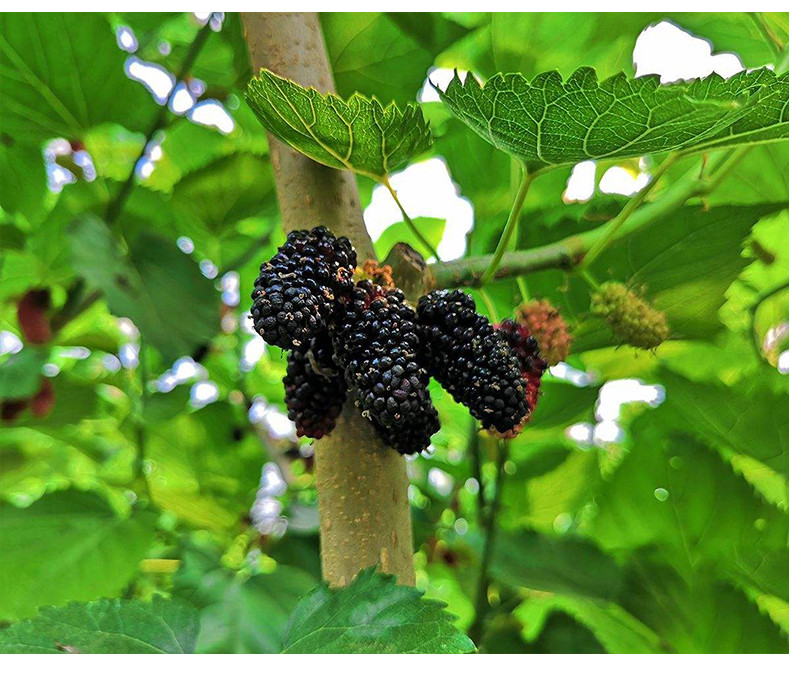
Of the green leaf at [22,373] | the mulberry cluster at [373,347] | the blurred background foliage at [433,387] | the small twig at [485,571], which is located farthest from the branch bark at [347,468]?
the green leaf at [22,373]

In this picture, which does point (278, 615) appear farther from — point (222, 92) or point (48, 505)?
point (222, 92)

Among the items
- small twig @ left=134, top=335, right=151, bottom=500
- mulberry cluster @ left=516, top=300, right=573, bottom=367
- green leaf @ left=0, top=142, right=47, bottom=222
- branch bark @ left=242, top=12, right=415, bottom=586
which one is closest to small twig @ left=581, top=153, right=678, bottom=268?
mulberry cluster @ left=516, top=300, right=573, bottom=367

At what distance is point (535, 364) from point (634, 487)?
0.95 feet

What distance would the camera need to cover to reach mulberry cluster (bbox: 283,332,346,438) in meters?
0.42

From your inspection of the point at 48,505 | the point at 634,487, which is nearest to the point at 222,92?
the point at 48,505

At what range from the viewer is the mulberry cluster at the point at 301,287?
0.37m

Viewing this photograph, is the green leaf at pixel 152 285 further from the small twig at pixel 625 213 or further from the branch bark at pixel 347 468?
the small twig at pixel 625 213

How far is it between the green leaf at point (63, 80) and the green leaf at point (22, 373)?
0.66 feet

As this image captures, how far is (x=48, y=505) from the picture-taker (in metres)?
0.68

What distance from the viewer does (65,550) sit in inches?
25.8

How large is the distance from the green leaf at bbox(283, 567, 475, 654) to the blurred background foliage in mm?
108

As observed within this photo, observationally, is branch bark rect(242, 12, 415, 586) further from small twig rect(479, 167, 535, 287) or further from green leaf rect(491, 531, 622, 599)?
green leaf rect(491, 531, 622, 599)

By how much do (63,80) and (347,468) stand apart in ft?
1.56

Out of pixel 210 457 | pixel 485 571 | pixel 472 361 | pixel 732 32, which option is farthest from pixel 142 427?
pixel 732 32
